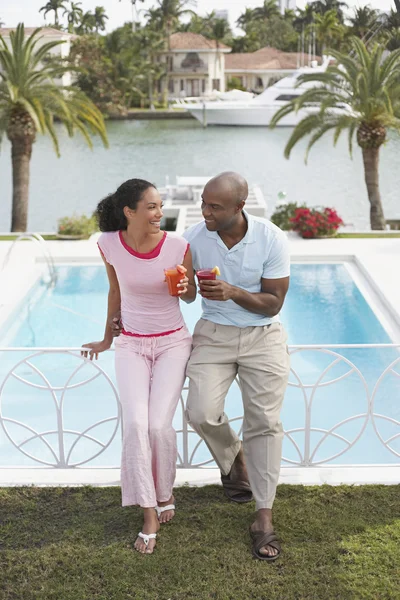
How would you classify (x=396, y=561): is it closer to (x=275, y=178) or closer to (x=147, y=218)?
(x=147, y=218)

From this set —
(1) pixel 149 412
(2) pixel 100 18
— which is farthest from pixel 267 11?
(1) pixel 149 412

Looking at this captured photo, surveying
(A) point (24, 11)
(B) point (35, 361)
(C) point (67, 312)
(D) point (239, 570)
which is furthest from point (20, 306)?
A: (A) point (24, 11)

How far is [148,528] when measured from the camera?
3.31 meters

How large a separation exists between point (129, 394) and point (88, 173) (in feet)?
86.9

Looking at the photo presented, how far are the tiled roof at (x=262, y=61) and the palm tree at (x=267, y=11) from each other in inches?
434

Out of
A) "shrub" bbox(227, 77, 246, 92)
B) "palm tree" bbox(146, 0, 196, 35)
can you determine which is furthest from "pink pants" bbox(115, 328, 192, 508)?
"shrub" bbox(227, 77, 246, 92)

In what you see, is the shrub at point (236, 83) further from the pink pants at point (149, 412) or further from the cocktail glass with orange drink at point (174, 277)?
the cocktail glass with orange drink at point (174, 277)

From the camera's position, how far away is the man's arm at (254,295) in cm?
334

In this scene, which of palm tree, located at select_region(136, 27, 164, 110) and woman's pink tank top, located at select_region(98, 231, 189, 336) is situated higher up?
palm tree, located at select_region(136, 27, 164, 110)

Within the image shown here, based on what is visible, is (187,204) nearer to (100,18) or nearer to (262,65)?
(262,65)

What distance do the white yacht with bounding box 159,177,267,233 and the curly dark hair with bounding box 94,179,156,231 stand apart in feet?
32.9

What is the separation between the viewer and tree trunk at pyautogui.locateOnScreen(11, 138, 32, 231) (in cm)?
1476

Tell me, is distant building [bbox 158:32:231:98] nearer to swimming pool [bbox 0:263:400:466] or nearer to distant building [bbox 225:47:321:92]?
distant building [bbox 225:47:321:92]

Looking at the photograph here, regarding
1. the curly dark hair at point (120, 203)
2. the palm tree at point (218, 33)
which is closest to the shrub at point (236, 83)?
the palm tree at point (218, 33)
